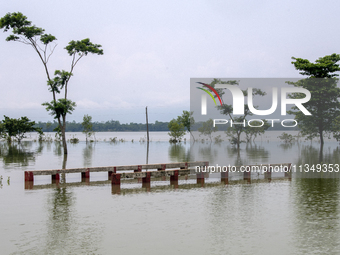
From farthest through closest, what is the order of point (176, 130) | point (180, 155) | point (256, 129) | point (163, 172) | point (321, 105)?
point (176, 130), point (256, 129), point (180, 155), point (321, 105), point (163, 172)

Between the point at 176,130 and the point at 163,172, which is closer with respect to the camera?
the point at 163,172

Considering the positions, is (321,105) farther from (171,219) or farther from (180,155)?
(171,219)

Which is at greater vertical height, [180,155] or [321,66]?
[321,66]

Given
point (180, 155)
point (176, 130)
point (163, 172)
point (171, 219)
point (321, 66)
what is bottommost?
point (171, 219)

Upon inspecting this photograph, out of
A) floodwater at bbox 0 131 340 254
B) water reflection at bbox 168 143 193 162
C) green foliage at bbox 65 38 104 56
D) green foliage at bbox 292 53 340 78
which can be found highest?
green foliage at bbox 65 38 104 56

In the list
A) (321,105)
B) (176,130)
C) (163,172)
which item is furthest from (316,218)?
(176,130)

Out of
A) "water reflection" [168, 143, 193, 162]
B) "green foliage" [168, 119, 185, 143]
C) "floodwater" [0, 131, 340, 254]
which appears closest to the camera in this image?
"floodwater" [0, 131, 340, 254]

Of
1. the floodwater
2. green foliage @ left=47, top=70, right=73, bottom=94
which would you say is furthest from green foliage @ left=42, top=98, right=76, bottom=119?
the floodwater

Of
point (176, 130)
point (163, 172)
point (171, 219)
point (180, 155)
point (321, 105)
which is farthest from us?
point (176, 130)

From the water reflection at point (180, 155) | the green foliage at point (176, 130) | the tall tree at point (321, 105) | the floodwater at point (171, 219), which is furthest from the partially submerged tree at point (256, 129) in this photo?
the green foliage at point (176, 130)

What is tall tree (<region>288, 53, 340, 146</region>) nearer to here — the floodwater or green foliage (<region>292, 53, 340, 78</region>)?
green foliage (<region>292, 53, 340, 78</region>)

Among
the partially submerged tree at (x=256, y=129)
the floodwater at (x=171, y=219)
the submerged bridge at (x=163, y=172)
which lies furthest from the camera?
the partially submerged tree at (x=256, y=129)

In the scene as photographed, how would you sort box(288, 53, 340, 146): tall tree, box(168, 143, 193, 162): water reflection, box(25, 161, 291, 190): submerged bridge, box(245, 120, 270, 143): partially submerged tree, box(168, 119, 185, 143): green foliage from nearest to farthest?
box(25, 161, 291, 190): submerged bridge < box(288, 53, 340, 146): tall tree < box(168, 143, 193, 162): water reflection < box(245, 120, 270, 143): partially submerged tree < box(168, 119, 185, 143): green foliage

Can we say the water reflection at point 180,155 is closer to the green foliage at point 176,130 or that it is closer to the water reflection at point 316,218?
the water reflection at point 316,218
